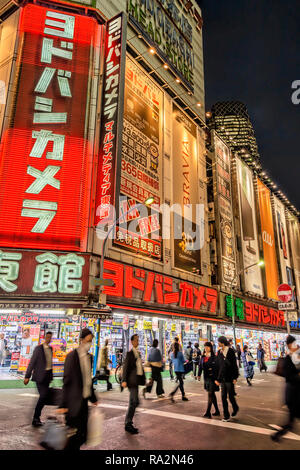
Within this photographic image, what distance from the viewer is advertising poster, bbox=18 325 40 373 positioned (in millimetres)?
16828

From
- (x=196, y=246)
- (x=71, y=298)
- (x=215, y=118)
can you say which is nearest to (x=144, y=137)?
(x=196, y=246)

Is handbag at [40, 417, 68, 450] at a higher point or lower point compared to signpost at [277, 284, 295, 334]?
lower

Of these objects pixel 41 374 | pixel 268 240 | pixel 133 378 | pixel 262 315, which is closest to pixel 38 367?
pixel 41 374

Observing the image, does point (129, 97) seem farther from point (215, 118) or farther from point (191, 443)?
point (215, 118)

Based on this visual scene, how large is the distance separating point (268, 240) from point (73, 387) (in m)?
38.1

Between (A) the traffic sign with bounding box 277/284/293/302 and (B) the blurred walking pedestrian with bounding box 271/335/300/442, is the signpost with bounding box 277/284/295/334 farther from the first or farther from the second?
(B) the blurred walking pedestrian with bounding box 271/335/300/442

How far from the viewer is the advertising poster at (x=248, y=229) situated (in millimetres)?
33497

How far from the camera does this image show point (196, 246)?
25.4 meters

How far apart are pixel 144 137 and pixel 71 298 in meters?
11.9

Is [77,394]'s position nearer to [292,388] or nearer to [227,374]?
[292,388]

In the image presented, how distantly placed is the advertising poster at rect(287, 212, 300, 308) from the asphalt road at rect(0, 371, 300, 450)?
38199 mm

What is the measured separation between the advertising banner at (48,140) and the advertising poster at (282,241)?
32.7 m

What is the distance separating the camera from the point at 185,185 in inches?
995

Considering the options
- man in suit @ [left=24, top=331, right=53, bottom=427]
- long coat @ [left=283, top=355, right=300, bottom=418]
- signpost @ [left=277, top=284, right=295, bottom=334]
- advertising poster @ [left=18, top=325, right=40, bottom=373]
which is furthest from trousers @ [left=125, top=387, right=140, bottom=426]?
advertising poster @ [left=18, top=325, right=40, bottom=373]
